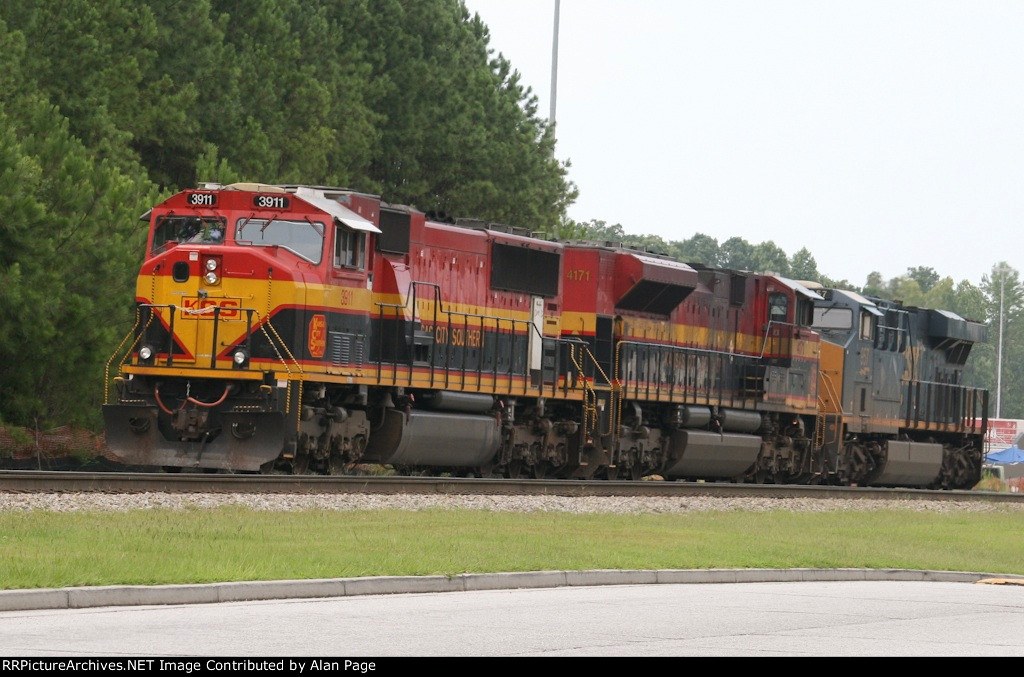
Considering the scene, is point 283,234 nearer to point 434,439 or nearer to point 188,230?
point 188,230

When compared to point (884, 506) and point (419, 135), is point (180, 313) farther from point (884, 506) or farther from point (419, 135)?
point (419, 135)

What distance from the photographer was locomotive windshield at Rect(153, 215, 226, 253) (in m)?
23.4

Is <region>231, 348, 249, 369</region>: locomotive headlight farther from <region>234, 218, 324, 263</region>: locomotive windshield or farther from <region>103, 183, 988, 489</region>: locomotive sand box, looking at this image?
<region>234, 218, 324, 263</region>: locomotive windshield

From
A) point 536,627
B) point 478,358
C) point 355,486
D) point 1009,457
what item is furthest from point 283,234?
point 1009,457

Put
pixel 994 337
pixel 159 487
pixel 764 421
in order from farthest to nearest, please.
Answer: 1. pixel 994 337
2. pixel 764 421
3. pixel 159 487

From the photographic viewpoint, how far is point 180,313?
23.0m

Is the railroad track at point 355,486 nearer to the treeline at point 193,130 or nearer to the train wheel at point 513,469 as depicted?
the train wheel at point 513,469

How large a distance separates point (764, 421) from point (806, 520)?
986 centimetres

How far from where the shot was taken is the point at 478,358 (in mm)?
26484

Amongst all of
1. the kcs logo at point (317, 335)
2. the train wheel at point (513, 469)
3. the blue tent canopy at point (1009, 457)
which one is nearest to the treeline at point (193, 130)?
the kcs logo at point (317, 335)

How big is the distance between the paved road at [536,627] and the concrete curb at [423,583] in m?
0.14

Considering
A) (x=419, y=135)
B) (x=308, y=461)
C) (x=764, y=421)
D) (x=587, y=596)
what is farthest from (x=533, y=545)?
(x=419, y=135)

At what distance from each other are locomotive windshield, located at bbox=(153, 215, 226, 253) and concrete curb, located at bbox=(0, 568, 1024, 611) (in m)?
10.3

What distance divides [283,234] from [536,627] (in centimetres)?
1319
